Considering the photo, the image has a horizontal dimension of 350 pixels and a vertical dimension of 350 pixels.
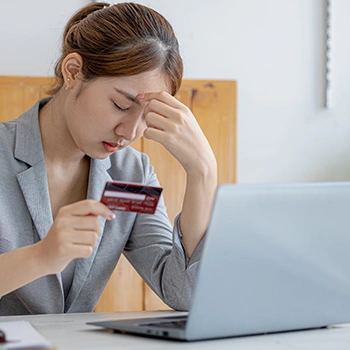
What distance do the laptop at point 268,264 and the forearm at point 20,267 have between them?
0.16 meters

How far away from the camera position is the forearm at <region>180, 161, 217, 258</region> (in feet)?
4.65

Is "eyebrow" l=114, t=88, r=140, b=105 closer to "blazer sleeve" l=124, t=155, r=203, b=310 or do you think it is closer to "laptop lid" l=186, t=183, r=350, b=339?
"blazer sleeve" l=124, t=155, r=203, b=310

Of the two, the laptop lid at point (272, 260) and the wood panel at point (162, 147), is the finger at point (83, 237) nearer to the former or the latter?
the laptop lid at point (272, 260)

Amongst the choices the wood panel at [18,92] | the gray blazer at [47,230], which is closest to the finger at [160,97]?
the gray blazer at [47,230]

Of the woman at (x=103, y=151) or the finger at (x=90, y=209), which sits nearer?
the finger at (x=90, y=209)

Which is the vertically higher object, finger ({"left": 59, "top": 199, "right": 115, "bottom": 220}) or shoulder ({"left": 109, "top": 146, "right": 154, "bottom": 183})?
shoulder ({"left": 109, "top": 146, "right": 154, "bottom": 183})

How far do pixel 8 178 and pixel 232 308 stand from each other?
2.46 ft

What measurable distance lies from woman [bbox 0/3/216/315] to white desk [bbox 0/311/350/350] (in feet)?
1.11

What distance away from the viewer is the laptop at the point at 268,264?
3.08 feet

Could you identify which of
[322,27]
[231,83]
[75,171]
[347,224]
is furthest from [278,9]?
[347,224]

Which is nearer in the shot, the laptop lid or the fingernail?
the laptop lid

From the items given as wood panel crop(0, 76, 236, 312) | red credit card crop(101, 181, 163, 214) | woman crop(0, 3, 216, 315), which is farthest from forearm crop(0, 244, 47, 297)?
wood panel crop(0, 76, 236, 312)

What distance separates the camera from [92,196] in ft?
5.23

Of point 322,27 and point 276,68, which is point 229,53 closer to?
point 276,68
